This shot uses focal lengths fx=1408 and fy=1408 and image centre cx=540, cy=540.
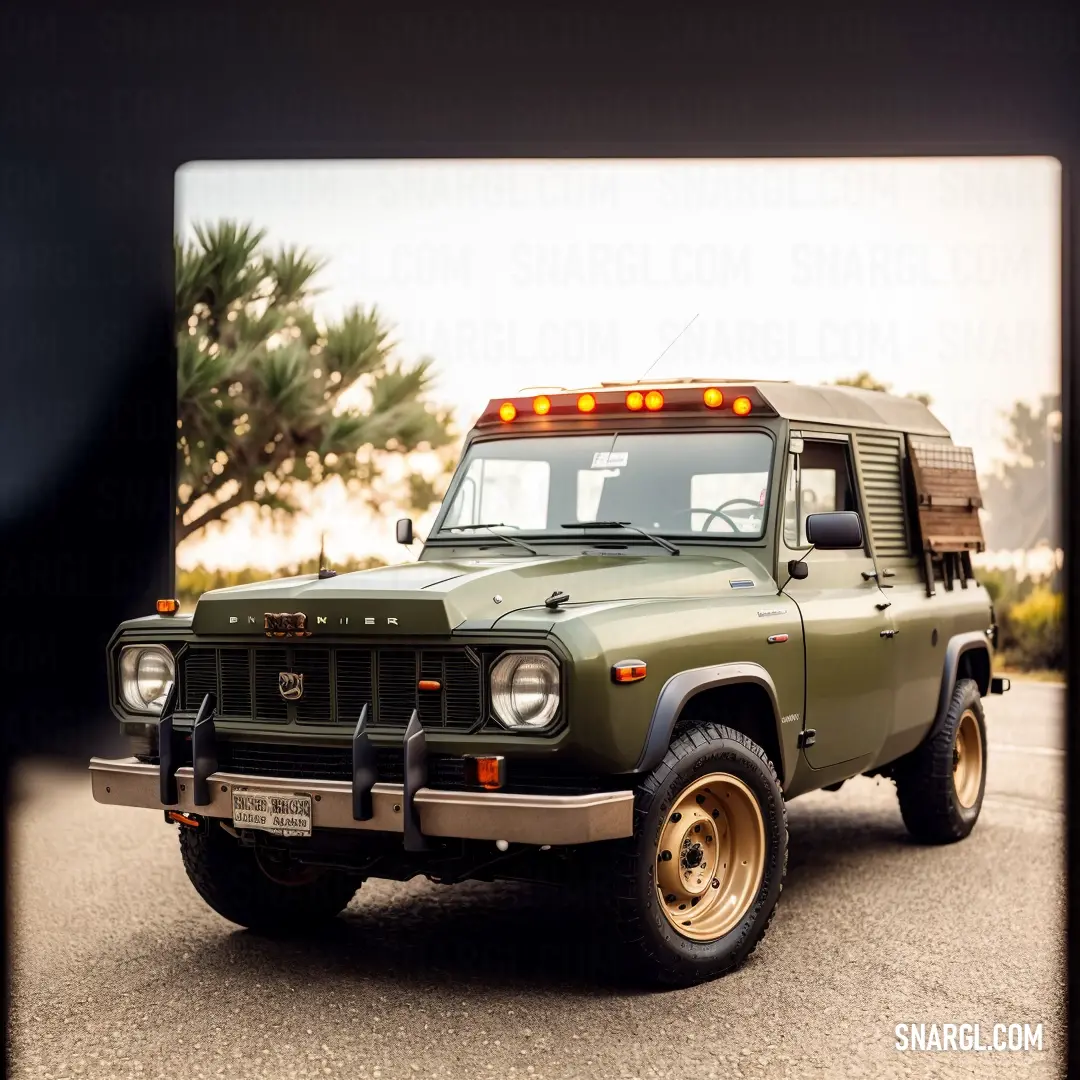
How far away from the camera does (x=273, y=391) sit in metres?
18.0

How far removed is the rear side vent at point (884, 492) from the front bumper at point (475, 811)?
2906 mm

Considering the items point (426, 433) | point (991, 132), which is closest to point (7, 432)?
point (991, 132)

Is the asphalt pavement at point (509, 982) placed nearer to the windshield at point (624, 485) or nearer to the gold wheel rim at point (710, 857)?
the gold wheel rim at point (710, 857)

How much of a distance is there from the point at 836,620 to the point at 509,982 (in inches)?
90.0

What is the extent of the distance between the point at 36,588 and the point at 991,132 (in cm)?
714

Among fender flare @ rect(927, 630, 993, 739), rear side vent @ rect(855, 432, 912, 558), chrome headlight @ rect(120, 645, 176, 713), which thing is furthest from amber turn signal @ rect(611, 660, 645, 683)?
fender flare @ rect(927, 630, 993, 739)

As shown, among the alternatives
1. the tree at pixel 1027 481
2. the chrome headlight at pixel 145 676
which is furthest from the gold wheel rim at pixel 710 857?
the tree at pixel 1027 481

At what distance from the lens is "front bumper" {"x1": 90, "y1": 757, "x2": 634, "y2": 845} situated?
→ 16.0 feet

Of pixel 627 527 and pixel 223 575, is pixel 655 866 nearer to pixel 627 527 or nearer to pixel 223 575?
pixel 627 527

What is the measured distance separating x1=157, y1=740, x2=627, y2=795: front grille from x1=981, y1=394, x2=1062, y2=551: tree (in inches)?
660

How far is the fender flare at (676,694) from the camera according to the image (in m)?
5.19

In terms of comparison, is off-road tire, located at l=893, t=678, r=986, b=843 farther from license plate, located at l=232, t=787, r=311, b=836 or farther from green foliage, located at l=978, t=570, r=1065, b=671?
green foliage, located at l=978, t=570, r=1065, b=671

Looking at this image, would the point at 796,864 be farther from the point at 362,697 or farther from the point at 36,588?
the point at 36,588

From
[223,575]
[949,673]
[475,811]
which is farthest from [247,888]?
[223,575]
